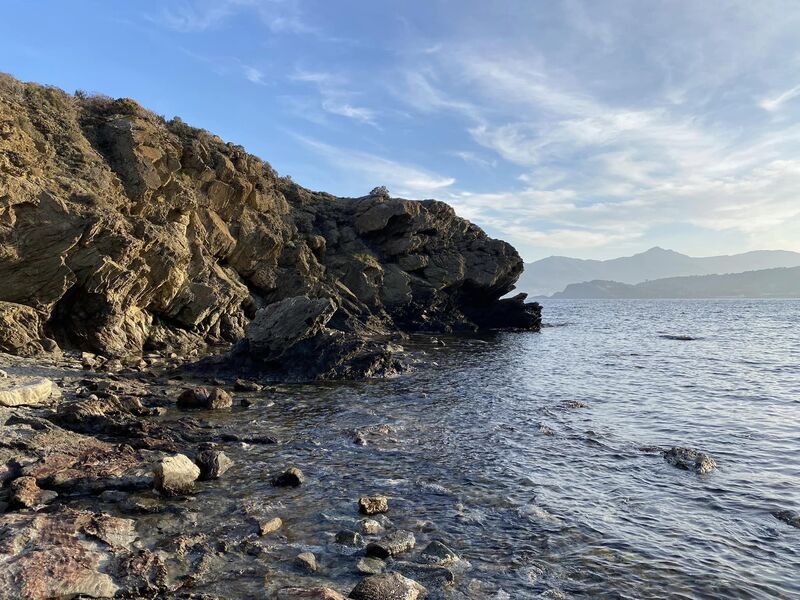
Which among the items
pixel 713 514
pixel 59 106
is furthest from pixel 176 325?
pixel 713 514

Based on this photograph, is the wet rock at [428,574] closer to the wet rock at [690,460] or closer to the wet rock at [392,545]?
the wet rock at [392,545]

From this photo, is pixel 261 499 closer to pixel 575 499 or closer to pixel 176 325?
pixel 575 499

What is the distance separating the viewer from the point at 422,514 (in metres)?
11.5

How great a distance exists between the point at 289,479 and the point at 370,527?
3.19 meters

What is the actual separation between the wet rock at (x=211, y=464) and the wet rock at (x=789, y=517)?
13.5 m

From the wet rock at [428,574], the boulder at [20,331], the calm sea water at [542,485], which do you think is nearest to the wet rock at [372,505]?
the calm sea water at [542,485]

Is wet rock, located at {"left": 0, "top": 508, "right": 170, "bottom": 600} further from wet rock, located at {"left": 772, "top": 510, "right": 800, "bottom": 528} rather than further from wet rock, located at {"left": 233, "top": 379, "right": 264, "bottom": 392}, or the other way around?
wet rock, located at {"left": 233, "top": 379, "right": 264, "bottom": 392}

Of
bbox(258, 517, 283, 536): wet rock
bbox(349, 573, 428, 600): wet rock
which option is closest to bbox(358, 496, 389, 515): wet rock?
bbox(258, 517, 283, 536): wet rock

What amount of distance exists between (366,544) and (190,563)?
319 cm

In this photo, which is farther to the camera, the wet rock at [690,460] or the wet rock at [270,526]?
the wet rock at [690,460]

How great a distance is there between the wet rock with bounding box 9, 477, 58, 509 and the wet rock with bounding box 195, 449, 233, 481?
10.5 ft

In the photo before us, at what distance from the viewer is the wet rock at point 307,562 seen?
882 centimetres

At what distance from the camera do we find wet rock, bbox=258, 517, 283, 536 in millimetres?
10070

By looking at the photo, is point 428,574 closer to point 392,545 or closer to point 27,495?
point 392,545
